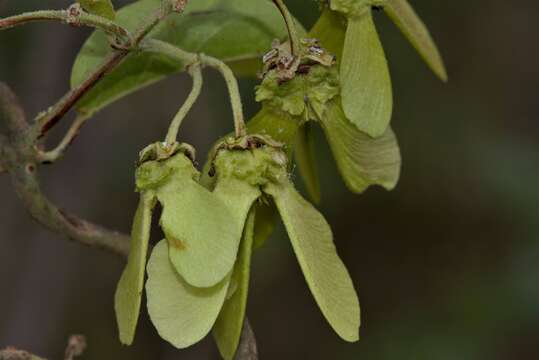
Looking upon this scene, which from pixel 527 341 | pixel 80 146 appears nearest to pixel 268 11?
pixel 80 146

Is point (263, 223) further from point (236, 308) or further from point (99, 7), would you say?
point (99, 7)

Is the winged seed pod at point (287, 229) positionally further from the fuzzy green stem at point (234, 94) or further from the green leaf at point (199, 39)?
the green leaf at point (199, 39)

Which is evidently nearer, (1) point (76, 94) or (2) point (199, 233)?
(2) point (199, 233)

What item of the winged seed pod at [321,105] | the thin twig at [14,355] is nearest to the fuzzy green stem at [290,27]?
the winged seed pod at [321,105]

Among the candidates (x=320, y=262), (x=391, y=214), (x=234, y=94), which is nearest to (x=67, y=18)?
(x=234, y=94)

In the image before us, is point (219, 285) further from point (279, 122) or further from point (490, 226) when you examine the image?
point (490, 226)

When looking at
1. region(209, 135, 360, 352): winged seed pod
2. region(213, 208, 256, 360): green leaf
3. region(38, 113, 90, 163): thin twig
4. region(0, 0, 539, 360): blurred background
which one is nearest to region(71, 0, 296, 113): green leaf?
region(38, 113, 90, 163): thin twig
